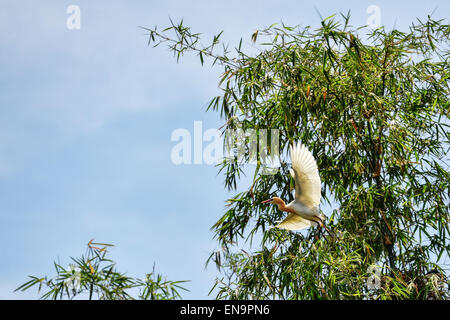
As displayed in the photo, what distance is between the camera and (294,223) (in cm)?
491

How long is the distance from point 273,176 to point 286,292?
1.20 m

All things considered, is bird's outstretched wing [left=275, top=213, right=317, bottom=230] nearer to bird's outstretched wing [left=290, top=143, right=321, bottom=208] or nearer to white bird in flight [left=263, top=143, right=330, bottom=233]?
white bird in flight [left=263, top=143, right=330, bottom=233]

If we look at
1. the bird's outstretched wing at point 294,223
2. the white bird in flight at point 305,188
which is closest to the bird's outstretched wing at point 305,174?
the white bird in flight at point 305,188

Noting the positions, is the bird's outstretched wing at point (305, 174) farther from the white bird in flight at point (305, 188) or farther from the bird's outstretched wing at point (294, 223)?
the bird's outstretched wing at point (294, 223)

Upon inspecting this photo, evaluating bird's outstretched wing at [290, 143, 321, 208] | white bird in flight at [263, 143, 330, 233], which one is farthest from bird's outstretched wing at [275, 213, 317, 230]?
bird's outstretched wing at [290, 143, 321, 208]

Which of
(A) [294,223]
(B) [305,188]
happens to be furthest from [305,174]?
(A) [294,223]

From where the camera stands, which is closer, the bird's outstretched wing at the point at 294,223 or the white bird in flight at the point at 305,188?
the white bird in flight at the point at 305,188

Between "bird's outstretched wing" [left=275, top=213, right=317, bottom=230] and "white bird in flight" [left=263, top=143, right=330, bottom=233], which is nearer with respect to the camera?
"white bird in flight" [left=263, top=143, right=330, bottom=233]

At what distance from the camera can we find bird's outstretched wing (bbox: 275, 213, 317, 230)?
15.8 ft

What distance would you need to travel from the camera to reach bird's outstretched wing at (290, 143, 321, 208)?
4.50m

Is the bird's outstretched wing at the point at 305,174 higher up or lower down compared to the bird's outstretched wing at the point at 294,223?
higher up

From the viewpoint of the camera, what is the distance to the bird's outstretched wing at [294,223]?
4824mm

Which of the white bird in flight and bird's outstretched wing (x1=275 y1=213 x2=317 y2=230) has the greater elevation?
the white bird in flight
